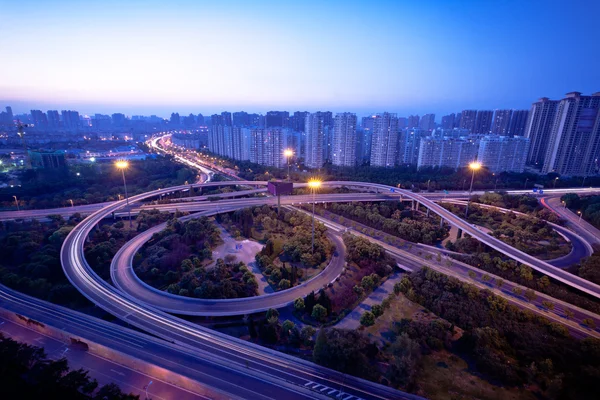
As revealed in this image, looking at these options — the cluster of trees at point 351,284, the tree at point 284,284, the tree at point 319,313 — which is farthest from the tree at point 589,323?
the tree at point 284,284

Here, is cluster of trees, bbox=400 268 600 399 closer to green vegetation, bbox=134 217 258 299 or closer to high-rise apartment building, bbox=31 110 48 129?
green vegetation, bbox=134 217 258 299

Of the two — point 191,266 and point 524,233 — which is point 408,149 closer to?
point 524,233

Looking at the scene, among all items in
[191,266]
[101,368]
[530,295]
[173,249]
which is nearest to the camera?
[101,368]

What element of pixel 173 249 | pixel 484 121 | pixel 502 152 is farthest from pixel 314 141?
pixel 484 121

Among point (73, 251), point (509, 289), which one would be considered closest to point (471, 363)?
point (509, 289)

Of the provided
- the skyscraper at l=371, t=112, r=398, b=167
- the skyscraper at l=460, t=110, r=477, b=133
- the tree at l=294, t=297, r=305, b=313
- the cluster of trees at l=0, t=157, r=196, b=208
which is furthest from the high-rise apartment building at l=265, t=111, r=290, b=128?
the tree at l=294, t=297, r=305, b=313

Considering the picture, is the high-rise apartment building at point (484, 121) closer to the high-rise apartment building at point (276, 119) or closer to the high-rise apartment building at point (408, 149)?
the high-rise apartment building at point (408, 149)

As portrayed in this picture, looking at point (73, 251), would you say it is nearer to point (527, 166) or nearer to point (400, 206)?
point (400, 206)
